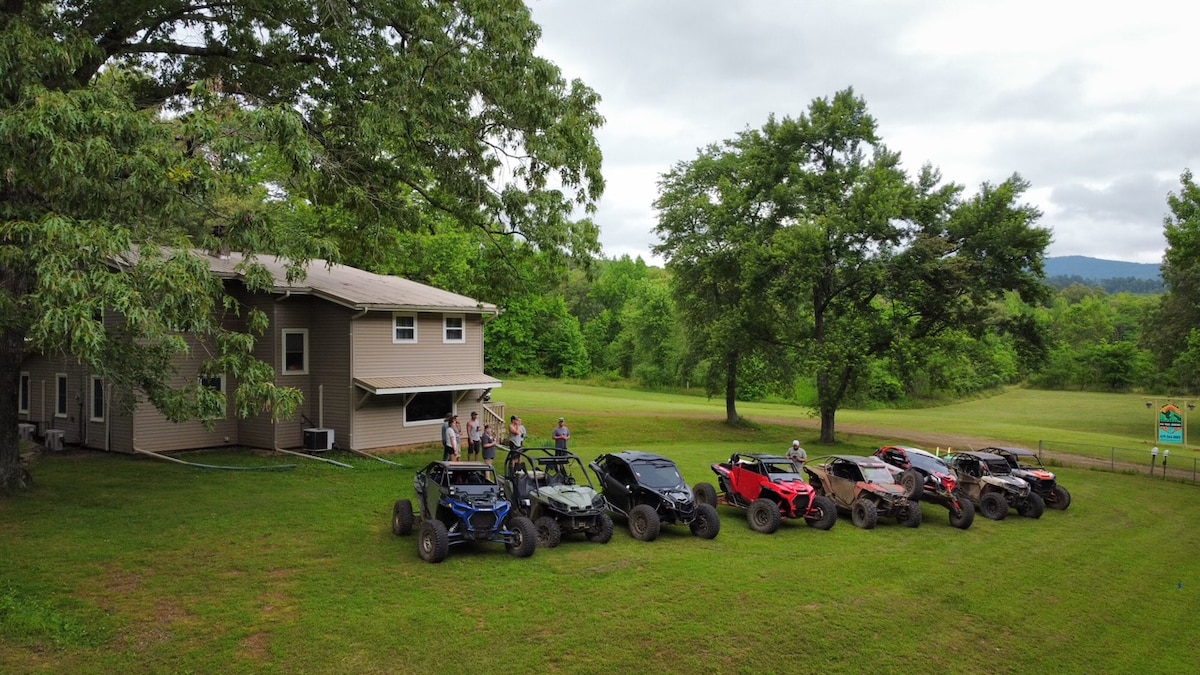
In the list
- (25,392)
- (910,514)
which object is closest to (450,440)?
(910,514)

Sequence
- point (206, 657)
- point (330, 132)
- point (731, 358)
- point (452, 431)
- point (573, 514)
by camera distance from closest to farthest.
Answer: point (206, 657)
point (573, 514)
point (330, 132)
point (452, 431)
point (731, 358)

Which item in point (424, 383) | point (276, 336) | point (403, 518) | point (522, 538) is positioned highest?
point (276, 336)

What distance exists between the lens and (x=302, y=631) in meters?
9.55

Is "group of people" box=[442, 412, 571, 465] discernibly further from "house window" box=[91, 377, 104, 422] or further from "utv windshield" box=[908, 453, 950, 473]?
"house window" box=[91, 377, 104, 422]

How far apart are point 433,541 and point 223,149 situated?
22.7 feet

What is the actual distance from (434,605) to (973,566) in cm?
989

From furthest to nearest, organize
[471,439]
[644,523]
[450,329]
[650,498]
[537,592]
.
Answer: [450,329] < [471,439] < [650,498] < [644,523] < [537,592]

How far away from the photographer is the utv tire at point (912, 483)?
18.3 m

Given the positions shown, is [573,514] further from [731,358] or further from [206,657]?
[731,358]

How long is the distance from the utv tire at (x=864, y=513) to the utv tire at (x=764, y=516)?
215 centimetres

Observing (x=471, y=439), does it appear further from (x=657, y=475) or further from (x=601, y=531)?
(x=601, y=531)

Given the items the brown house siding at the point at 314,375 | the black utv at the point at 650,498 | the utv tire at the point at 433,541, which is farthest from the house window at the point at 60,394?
the black utv at the point at 650,498

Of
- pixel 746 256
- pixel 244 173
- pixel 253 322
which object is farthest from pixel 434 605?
pixel 746 256

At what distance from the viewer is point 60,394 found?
2292 centimetres
